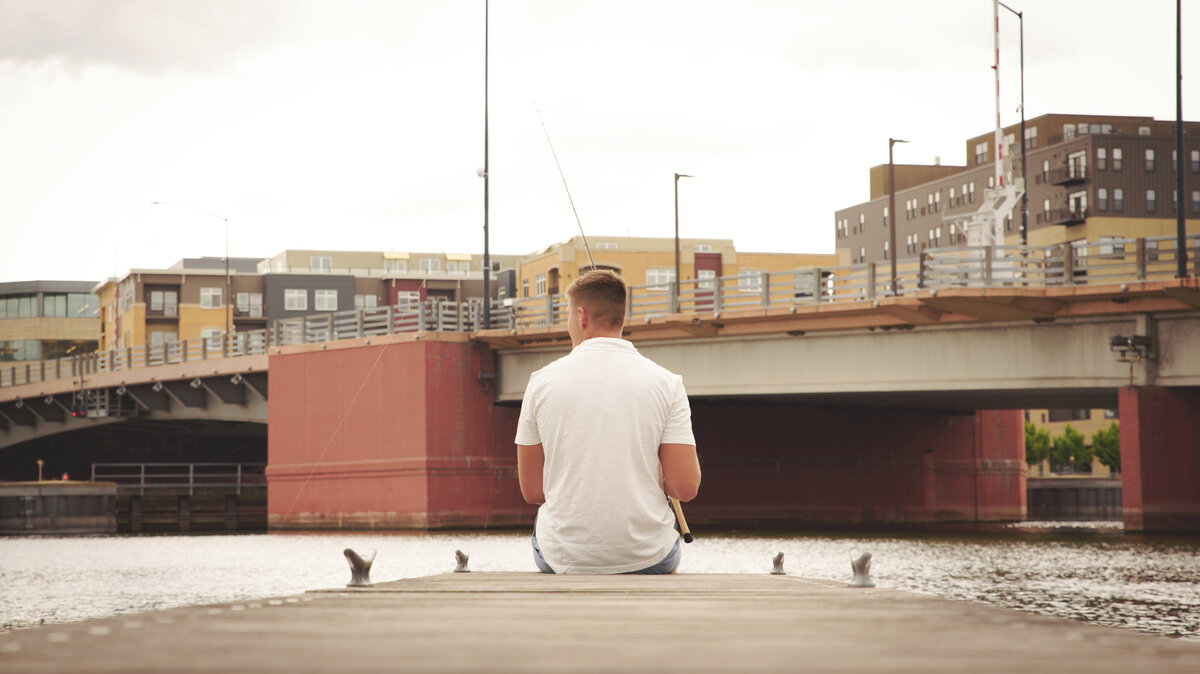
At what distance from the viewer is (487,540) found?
113ft

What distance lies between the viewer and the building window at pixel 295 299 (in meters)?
99.8

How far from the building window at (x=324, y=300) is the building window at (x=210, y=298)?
6.45m

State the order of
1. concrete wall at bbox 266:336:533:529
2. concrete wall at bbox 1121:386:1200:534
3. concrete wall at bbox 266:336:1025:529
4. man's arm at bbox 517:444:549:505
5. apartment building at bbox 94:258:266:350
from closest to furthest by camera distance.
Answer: man's arm at bbox 517:444:549:505
concrete wall at bbox 1121:386:1200:534
concrete wall at bbox 266:336:533:529
concrete wall at bbox 266:336:1025:529
apartment building at bbox 94:258:266:350

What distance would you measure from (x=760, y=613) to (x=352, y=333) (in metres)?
42.0

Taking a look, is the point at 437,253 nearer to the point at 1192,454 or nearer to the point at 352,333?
the point at 352,333

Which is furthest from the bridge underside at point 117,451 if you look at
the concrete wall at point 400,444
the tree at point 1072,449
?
the tree at point 1072,449

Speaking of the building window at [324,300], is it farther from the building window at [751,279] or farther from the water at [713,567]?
the water at [713,567]

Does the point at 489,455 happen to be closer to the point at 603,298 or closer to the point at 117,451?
the point at 603,298

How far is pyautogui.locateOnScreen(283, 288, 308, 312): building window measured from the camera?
99812 mm

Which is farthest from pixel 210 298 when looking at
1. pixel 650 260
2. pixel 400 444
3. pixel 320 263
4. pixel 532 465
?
pixel 532 465

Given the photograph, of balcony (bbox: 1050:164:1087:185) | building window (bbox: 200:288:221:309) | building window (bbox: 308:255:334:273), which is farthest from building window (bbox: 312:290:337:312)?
balcony (bbox: 1050:164:1087:185)

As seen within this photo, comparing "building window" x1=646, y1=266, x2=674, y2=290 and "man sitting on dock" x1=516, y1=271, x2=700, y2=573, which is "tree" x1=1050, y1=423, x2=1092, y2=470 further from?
"man sitting on dock" x1=516, y1=271, x2=700, y2=573

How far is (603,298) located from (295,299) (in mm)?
96162

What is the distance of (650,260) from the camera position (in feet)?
287
